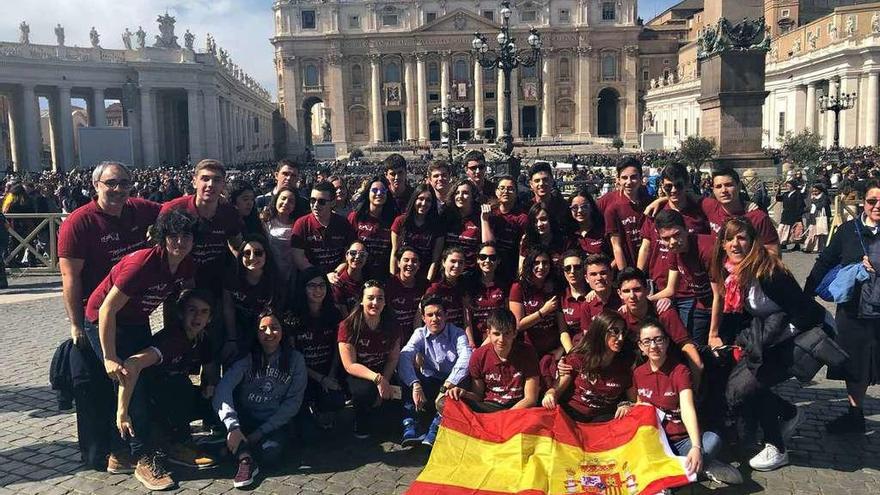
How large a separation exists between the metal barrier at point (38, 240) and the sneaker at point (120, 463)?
449 inches

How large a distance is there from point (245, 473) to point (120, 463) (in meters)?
1.14

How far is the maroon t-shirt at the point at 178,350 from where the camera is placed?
5891mm

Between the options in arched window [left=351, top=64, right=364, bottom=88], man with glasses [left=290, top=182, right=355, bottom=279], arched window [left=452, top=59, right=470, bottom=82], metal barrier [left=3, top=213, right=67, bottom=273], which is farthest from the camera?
arched window [left=351, top=64, right=364, bottom=88]

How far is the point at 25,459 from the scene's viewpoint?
239 inches

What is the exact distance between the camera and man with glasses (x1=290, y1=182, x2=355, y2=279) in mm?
7203

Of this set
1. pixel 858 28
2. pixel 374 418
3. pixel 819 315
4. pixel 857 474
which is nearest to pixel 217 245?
pixel 374 418

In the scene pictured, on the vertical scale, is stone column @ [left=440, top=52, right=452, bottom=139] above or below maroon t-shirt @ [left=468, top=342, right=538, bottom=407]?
above

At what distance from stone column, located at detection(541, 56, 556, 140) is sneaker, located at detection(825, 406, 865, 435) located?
83.0 m

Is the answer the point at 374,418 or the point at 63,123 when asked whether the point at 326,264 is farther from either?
the point at 63,123

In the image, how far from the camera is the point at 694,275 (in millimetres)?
6438

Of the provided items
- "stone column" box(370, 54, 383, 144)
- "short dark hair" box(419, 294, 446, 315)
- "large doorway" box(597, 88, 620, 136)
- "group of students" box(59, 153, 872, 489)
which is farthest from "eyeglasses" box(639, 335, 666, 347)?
"large doorway" box(597, 88, 620, 136)

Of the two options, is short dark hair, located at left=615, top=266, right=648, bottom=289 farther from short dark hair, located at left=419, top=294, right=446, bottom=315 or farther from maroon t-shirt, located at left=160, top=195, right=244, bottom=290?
maroon t-shirt, located at left=160, top=195, right=244, bottom=290

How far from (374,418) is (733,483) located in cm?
301

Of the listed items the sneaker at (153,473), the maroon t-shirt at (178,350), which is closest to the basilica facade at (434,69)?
the maroon t-shirt at (178,350)
